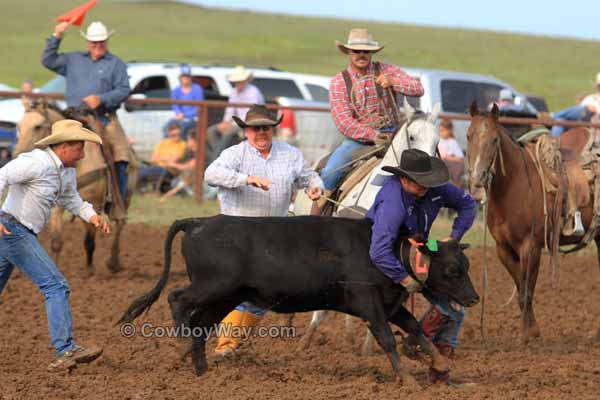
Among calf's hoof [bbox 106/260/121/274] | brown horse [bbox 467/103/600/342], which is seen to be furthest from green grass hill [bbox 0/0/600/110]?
brown horse [bbox 467/103/600/342]

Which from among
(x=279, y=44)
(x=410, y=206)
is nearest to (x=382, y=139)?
(x=410, y=206)

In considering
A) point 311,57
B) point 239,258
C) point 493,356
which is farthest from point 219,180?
Result: point 311,57

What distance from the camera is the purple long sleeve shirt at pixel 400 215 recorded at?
21.3ft

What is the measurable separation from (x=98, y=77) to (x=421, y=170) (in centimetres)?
574

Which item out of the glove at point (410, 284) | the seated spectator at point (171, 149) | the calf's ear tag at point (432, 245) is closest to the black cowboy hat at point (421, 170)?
the calf's ear tag at point (432, 245)

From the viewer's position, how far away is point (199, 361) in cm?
707

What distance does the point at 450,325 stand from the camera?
24.0 ft

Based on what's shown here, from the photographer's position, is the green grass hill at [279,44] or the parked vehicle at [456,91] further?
the green grass hill at [279,44]

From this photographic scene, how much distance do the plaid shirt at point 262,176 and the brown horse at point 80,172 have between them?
3650 millimetres

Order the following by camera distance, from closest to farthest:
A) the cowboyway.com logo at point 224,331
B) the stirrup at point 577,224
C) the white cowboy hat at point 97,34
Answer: the cowboyway.com logo at point 224,331 < the stirrup at point 577,224 < the white cowboy hat at point 97,34

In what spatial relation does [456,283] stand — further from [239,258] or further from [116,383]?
[116,383]

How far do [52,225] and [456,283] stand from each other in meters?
5.61

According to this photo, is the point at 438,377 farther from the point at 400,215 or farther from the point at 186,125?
the point at 186,125

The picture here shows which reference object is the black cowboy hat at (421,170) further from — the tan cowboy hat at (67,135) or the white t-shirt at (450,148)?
the white t-shirt at (450,148)
